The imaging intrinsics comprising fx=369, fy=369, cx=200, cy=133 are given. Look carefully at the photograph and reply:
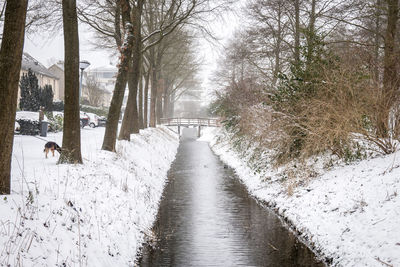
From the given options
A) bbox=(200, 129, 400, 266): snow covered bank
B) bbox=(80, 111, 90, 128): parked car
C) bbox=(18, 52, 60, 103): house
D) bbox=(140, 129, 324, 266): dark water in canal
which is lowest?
bbox=(140, 129, 324, 266): dark water in canal

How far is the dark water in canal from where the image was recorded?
7457 mm

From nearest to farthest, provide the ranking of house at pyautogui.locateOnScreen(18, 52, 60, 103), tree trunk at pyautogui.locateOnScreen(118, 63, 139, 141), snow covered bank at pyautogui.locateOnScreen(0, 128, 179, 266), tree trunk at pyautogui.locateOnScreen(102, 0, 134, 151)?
snow covered bank at pyautogui.locateOnScreen(0, 128, 179, 266)
tree trunk at pyautogui.locateOnScreen(102, 0, 134, 151)
tree trunk at pyautogui.locateOnScreen(118, 63, 139, 141)
house at pyautogui.locateOnScreen(18, 52, 60, 103)

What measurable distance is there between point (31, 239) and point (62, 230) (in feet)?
3.08

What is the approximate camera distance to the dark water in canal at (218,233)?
7457 mm

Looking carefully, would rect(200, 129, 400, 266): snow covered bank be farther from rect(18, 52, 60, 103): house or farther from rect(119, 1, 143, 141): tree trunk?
rect(18, 52, 60, 103): house

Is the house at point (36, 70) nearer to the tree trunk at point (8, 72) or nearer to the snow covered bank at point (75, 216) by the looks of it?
the snow covered bank at point (75, 216)

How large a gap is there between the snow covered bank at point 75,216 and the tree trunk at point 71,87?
591 millimetres

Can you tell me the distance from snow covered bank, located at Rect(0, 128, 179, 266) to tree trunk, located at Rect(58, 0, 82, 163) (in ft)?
1.94

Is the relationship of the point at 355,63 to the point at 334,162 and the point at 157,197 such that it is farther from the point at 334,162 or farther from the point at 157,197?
the point at 157,197

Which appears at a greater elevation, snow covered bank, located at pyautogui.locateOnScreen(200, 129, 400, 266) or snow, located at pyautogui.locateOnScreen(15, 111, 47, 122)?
snow, located at pyautogui.locateOnScreen(15, 111, 47, 122)

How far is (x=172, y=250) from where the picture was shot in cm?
788

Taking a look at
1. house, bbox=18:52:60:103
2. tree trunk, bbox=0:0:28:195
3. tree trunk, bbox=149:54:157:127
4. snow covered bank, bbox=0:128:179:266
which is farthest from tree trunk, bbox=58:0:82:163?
house, bbox=18:52:60:103

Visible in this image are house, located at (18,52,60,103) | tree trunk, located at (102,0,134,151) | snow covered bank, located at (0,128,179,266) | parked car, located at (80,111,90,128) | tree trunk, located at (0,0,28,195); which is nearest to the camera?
snow covered bank, located at (0,128,179,266)

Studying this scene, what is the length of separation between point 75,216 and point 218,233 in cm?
370
